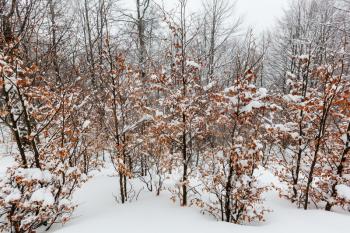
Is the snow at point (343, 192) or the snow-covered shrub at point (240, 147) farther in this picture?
the snow at point (343, 192)

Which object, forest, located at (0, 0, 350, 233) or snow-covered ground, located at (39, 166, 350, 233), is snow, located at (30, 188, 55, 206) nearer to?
forest, located at (0, 0, 350, 233)

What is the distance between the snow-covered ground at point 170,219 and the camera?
5621 mm

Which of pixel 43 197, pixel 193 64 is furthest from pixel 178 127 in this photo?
pixel 43 197

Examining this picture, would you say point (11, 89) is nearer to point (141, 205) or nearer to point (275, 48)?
point (141, 205)

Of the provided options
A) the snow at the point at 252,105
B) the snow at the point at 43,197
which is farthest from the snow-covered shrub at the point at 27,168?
the snow at the point at 252,105

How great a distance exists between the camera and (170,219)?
6.18 m

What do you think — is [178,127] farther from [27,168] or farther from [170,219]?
[27,168]

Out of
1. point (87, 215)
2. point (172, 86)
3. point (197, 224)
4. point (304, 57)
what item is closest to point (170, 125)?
point (172, 86)

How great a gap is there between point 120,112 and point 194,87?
6.86ft

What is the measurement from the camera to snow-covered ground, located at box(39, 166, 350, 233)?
18.4 ft

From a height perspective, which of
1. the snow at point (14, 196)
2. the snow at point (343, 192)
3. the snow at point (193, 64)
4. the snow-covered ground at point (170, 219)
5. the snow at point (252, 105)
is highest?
the snow at point (193, 64)

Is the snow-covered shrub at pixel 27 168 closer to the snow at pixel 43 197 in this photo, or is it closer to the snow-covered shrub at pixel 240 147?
the snow at pixel 43 197

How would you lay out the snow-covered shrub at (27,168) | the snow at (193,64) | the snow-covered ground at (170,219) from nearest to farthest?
1. the snow-covered shrub at (27,168)
2. the snow-covered ground at (170,219)
3. the snow at (193,64)

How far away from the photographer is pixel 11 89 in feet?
19.0
